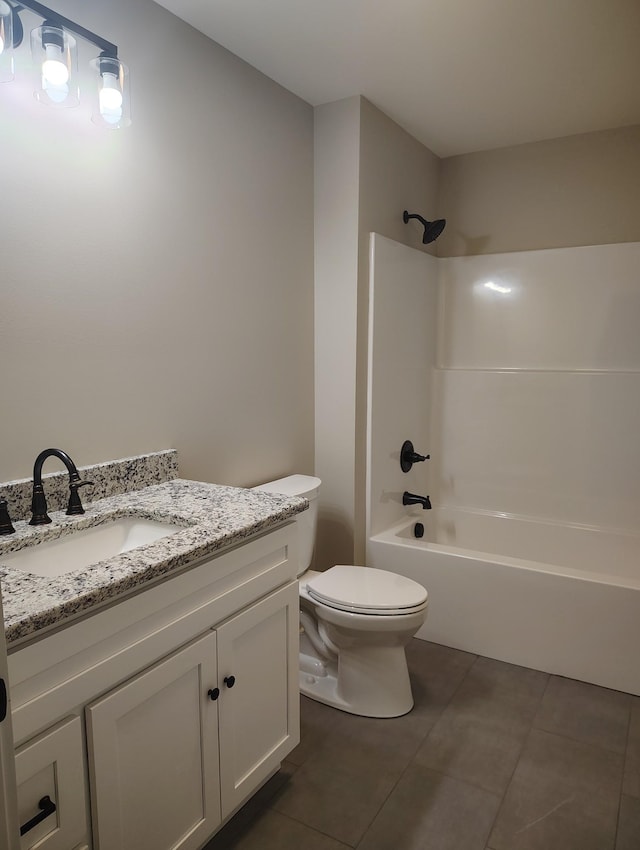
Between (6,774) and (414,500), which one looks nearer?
(6,774)

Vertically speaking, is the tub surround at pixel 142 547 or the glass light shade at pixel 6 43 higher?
the glass light shade at pixel 6 43

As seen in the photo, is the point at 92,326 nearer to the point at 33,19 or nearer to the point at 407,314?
the point at 33,19

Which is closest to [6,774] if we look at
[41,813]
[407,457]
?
[41,813]

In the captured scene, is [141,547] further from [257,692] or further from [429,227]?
[429,227]

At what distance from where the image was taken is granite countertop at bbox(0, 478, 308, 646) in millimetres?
1058

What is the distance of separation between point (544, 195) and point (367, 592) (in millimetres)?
Result: 2276

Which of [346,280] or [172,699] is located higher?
[346,280]

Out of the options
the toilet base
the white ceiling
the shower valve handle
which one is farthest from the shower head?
the toilet base

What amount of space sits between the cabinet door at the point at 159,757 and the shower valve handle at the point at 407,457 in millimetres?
1824

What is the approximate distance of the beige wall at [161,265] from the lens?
1.56 meters

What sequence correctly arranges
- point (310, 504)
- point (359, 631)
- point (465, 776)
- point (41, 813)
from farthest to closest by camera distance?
point (310, 504)
point (359, 631)
point (465, 776)
point (41, 813)

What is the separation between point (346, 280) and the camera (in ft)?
8.77

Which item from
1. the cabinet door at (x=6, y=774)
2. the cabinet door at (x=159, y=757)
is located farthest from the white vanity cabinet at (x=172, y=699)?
the cabinet door at (x=6, y=774)

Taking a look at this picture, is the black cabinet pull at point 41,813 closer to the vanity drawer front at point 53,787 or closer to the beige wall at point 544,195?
the vanity drawer front at point 53,787
